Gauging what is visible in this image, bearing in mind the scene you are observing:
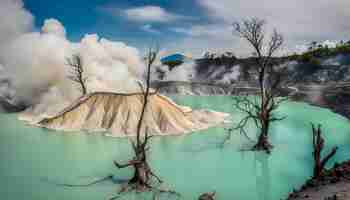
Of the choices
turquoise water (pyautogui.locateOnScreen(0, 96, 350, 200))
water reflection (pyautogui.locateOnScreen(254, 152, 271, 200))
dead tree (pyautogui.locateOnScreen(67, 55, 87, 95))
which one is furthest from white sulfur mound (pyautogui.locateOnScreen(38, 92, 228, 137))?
water reflection (pyautogui.locateOnScreen(254, 152, 271, 200))

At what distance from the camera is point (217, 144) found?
982 inches

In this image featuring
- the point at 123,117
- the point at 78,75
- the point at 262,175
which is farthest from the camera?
the point at 78,75

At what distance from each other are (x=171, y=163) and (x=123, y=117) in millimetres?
13858

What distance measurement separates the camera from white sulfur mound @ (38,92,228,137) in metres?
31.4

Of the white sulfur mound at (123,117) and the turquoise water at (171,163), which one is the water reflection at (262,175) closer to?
the turquoise water at (171,163)

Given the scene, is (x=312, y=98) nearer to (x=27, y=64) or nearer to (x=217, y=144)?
(x=217, y=144)

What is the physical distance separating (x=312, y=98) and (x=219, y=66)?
40.3 meters

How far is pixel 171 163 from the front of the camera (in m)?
19.8

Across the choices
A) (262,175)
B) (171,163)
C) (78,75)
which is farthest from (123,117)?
(262,175)

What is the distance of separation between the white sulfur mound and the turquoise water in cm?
231

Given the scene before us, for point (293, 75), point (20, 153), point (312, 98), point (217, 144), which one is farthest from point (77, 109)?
point (293, 75)

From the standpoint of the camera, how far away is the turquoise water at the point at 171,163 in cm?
1524

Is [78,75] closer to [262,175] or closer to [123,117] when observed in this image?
[123,117]

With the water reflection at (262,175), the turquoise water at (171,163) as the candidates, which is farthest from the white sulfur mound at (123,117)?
the water reflection at (262,175)
